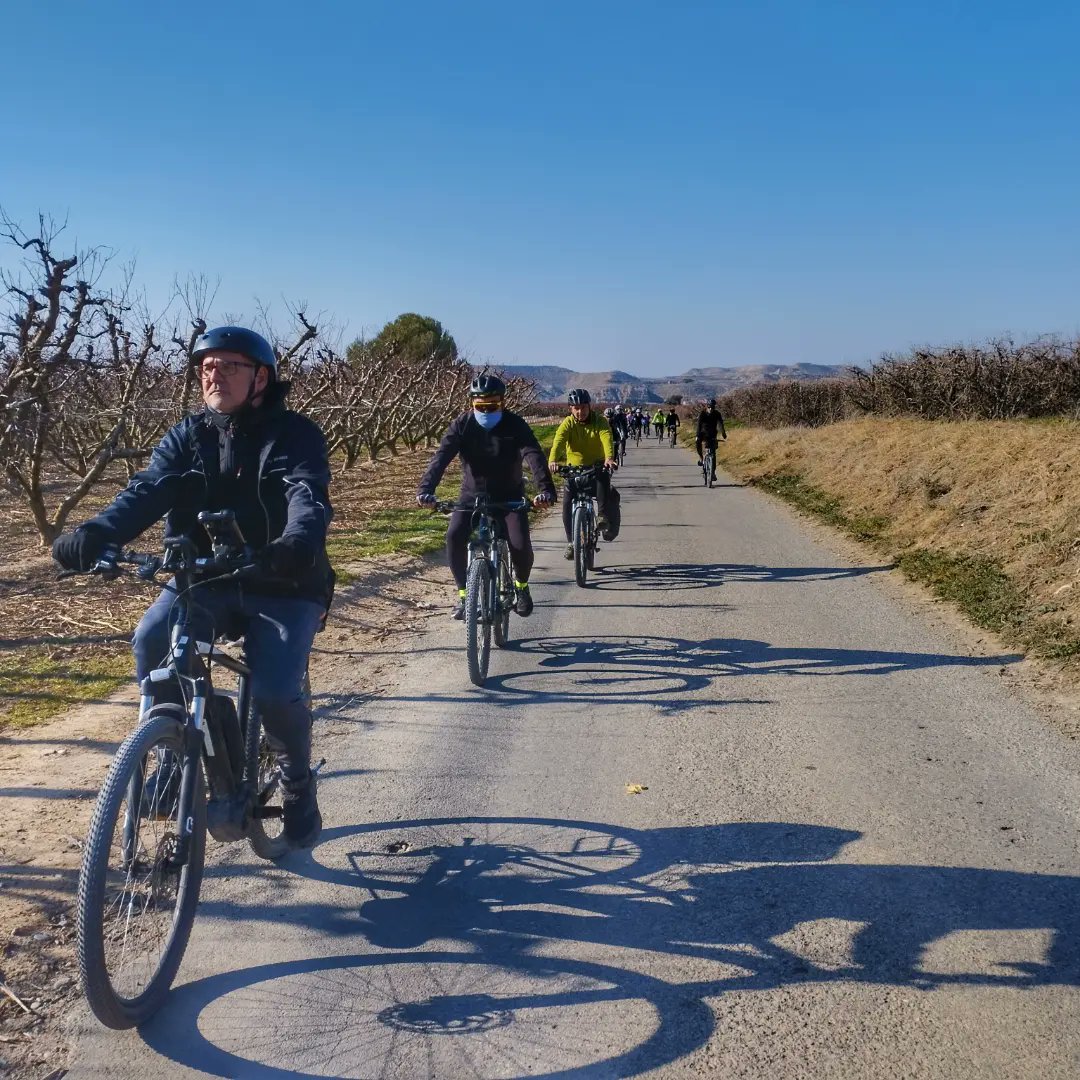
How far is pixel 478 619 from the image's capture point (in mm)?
7215

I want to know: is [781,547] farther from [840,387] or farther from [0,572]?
[840,387]

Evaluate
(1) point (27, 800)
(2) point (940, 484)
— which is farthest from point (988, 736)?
(2) point (940, 484)

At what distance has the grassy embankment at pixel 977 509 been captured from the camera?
29.8 feet

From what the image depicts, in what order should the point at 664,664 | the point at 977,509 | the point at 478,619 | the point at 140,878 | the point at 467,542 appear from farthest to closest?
1. the point at 977,509
2. the point at 467,542
3. the point at 664,664
4. the point at 478,619
5. the point at 140,878

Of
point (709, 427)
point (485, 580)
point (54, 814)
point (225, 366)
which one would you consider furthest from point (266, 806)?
point (709, 427)

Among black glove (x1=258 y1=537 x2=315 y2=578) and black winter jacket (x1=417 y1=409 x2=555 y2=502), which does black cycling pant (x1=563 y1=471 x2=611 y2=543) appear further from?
black glove (x1=258 y1=537 x2=315 y2=578)

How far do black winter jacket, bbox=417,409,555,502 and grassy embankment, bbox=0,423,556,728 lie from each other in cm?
263

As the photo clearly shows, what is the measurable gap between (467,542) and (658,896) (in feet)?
13.9

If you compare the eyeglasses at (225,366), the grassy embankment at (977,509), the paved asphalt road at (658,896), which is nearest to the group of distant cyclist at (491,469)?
the paved asphalt road at (658,896)

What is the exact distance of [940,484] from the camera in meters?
15.9

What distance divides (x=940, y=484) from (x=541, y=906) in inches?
533

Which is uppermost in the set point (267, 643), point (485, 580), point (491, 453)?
point (491, 453)

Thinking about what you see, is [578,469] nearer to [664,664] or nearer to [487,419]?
[487,419]

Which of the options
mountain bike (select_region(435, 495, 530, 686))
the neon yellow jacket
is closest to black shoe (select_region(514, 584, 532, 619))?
mountain bike (select_region(435, 495, 530, 686))
